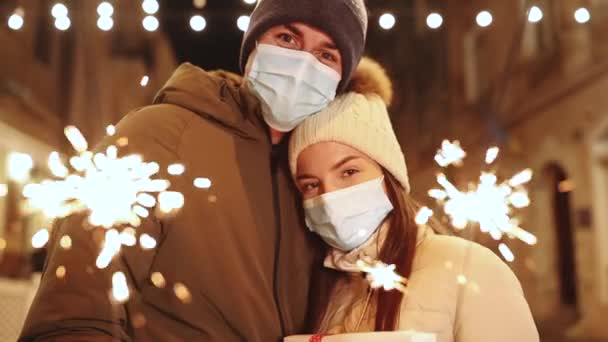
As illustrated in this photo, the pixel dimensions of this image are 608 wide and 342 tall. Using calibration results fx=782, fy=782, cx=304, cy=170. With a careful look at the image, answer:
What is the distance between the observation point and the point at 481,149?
52.1ft

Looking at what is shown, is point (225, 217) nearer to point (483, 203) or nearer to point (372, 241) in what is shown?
point (372, 241)

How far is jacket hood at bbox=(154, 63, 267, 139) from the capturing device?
2.47 meters

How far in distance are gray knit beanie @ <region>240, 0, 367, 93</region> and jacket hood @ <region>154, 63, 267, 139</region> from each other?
0.24 m

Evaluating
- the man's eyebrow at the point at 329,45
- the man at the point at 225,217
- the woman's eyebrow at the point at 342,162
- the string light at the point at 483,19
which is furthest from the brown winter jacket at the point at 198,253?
the string light at the point at 483,19

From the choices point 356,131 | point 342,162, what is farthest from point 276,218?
point 356,131

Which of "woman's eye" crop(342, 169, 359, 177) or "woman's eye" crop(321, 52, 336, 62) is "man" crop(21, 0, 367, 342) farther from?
"woman's eye" crop(342, 169, 359, 177)

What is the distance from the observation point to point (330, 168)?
8.77 ft

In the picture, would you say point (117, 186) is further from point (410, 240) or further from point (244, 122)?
point (410, 240)

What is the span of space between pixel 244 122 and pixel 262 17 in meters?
0.40

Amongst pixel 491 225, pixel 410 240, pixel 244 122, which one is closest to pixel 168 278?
pixel 244 122

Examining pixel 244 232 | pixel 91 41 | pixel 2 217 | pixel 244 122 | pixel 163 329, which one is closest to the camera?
pixel 163 329

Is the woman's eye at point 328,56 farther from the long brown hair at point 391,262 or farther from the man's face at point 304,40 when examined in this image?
the long brown hair at point 391,262

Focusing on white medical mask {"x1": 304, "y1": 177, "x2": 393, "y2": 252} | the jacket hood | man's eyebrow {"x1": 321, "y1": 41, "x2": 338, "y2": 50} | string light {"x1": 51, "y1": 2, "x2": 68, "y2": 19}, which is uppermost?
string light {"x1": 51, "y1": 2, "x2": 68, "y2": 19}

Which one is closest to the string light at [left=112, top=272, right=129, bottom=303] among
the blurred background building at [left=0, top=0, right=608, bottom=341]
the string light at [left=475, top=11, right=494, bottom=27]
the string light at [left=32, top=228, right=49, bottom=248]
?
the string light at [left=32, top=228, right=49, bottom=248]
